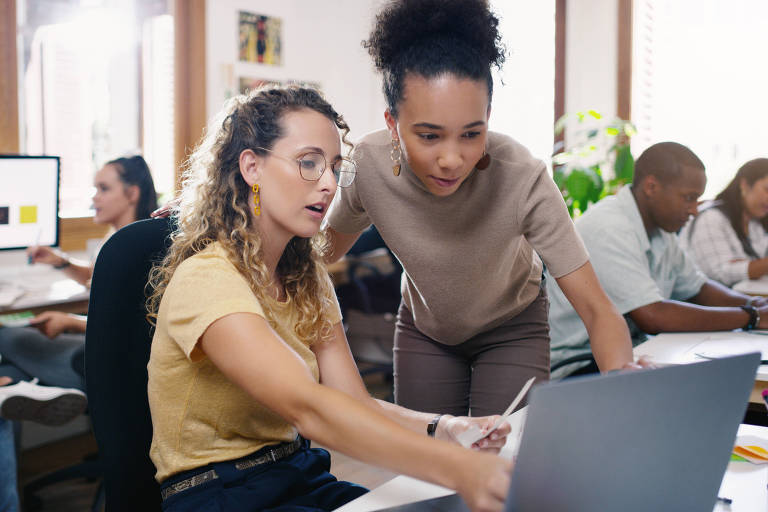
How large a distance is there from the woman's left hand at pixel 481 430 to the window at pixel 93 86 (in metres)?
2.62

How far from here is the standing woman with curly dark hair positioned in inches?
47.6

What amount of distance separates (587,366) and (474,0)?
1214 mm

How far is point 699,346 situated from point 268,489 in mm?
1234

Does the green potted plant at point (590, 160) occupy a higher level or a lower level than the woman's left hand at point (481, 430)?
higher

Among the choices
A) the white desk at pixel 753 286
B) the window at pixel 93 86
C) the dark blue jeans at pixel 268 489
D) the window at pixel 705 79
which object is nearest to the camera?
the dark blue jeans at pixel 268 489

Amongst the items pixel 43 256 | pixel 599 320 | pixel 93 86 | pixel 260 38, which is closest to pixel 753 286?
pixel 599 320

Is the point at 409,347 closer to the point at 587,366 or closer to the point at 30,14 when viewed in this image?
the point at 587,366

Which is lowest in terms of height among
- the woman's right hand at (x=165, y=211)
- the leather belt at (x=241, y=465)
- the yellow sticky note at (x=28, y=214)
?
the leather belt at (x=241, y=465)

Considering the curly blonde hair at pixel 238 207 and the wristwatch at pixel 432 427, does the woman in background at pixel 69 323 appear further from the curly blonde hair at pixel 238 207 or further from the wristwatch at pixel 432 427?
the wristwatch at pixel 432 427

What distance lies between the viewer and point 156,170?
4070 mm

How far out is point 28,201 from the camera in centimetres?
278

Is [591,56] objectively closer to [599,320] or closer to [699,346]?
[699,346]

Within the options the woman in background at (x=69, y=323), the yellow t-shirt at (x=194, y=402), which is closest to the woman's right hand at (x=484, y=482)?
the yellow t-shirt at (x=194, y=402)

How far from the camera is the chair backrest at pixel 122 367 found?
103 centimetres
